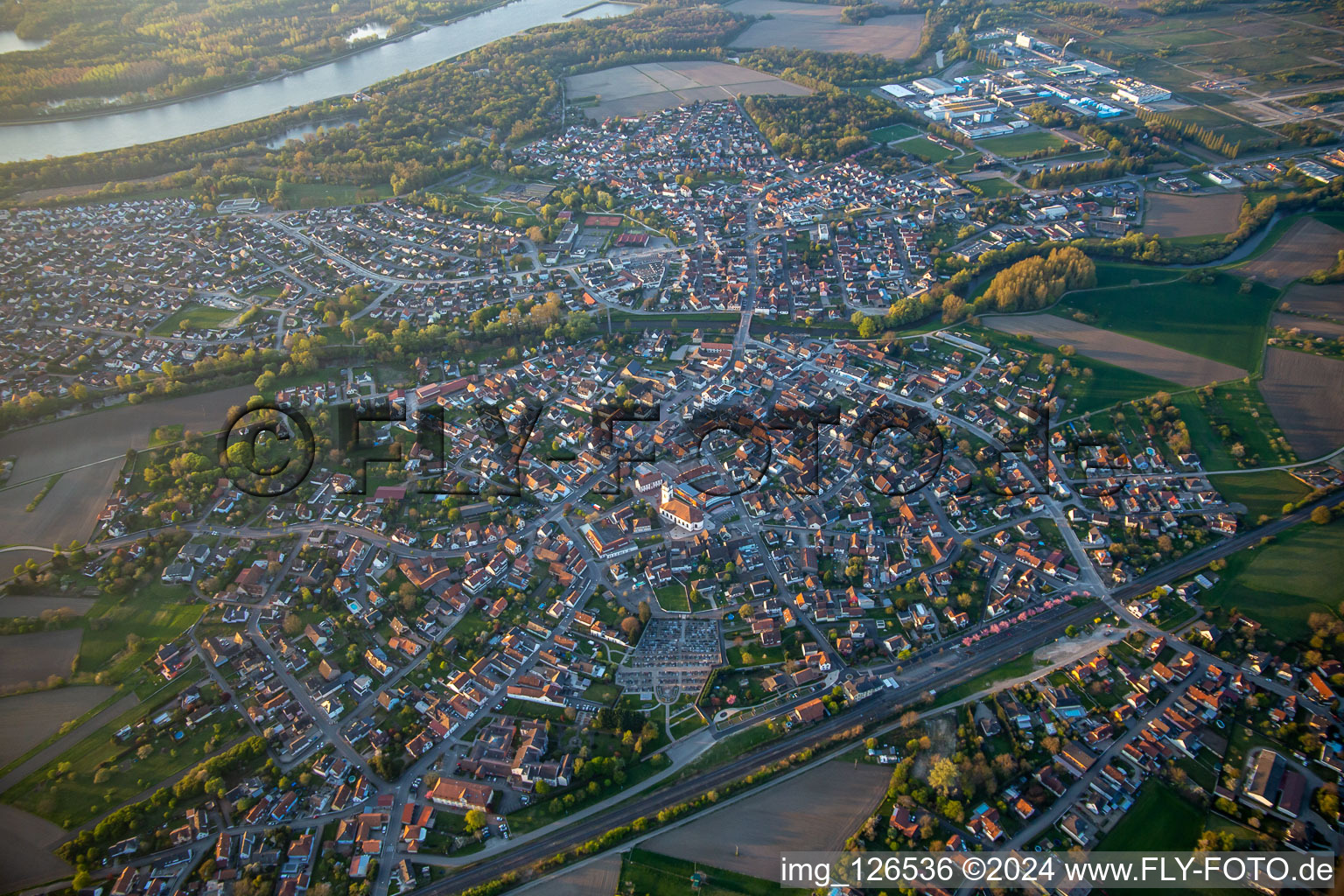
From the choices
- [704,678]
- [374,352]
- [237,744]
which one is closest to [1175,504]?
[704,678]

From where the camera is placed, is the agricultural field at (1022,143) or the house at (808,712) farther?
the agricultural field at (1022,143)

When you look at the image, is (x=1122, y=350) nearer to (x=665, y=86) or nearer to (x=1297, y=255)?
(x=1297, y=255)

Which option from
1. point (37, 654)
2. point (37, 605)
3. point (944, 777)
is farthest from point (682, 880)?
point (37, 605)

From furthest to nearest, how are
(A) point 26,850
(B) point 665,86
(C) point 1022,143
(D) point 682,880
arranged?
(B) point 665,86 < (C) point 1022,143 < (A) point 26,850 < (D) point 682,880

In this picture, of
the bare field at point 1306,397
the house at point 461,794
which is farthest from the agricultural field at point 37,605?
the bare field at point 1306,397

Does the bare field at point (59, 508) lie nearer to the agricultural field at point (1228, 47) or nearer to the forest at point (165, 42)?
the forest at point (165, 42)

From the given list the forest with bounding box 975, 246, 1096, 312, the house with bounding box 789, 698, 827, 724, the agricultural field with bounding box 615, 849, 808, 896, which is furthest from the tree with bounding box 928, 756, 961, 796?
the forest with bounding box 975, 246, 1096, 312

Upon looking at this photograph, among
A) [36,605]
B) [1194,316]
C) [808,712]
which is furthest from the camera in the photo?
[1194,316]
